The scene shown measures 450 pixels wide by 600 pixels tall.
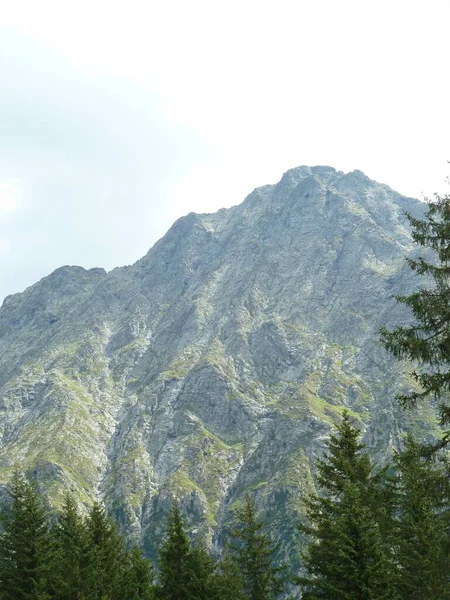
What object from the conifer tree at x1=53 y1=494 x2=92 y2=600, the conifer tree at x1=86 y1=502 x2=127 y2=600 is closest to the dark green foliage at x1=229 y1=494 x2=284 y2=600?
the conifer tree at x1=86 y1=502 x2=127 y2=600

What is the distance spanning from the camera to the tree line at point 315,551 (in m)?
25.1

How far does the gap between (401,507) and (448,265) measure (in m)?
18.8

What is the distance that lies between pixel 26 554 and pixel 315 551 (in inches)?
654

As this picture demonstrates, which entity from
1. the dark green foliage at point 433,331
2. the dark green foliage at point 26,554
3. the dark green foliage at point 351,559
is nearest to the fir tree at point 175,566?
the dark green foliage at point 26,554

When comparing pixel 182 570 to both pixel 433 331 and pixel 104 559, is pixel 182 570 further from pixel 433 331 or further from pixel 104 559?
pixel 433 331

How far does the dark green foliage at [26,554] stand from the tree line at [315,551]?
58 mm

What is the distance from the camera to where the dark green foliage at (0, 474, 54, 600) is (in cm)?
3041

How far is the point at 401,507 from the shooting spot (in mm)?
33844

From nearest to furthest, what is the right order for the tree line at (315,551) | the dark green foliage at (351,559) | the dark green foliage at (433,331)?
the dark green foliage at (433,331), the dark green foliage at (351,559), the tree line at (315,551)

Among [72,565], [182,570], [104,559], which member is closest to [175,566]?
[182,570]

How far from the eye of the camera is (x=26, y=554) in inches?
1242

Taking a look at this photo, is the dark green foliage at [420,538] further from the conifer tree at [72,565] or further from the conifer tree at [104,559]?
the conifer tree at [72,565]

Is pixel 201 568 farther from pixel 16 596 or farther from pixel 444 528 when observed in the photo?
pixel 444 528

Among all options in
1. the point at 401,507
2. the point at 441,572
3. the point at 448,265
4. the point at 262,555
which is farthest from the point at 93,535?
the point at 448,265
